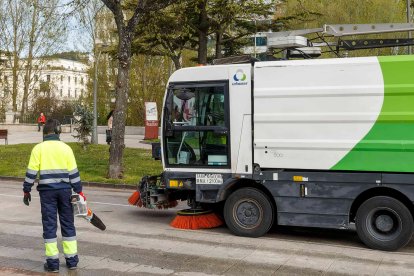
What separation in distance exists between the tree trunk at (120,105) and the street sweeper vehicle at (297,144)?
7.12 m

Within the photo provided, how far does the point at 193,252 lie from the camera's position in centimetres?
761

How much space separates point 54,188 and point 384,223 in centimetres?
480

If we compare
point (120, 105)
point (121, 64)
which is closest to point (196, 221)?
point (120, 105)

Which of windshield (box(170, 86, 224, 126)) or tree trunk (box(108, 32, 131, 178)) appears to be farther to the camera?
tree trunk (box(108, 32, 131, 178))

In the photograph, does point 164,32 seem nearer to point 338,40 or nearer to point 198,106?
point 338,40

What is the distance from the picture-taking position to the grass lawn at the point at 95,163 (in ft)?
56.3

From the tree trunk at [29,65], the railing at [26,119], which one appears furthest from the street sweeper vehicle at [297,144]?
the railing at [26,119]

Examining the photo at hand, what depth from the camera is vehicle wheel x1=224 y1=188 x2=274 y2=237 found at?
852cm

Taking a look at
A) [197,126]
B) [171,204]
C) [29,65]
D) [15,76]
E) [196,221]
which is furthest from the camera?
[15,76]

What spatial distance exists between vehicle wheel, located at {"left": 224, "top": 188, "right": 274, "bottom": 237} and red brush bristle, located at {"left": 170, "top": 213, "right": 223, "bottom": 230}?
0.60 metres

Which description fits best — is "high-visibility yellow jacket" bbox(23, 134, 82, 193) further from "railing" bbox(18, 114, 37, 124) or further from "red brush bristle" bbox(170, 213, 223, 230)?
"railing" bbox(18, 114, 37, 124)

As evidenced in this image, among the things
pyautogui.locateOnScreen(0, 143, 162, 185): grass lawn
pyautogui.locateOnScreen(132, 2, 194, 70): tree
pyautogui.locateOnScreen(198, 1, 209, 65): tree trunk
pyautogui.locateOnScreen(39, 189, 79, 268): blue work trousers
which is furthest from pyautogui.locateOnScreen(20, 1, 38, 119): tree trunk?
pyautogui.locateOnScreen(39, 189, 79, 268): blue work trousers

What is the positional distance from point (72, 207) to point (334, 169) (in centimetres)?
393

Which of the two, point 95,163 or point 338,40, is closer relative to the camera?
point 338,40
